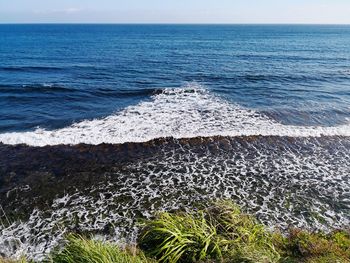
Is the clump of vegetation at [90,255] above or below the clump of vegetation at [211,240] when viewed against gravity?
above

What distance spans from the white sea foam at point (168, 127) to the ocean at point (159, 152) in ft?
0.27

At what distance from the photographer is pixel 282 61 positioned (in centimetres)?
5038

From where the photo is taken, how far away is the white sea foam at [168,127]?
19.7 m

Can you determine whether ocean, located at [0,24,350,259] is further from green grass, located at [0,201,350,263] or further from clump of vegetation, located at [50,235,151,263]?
clump of vegetation, located at [50,235,151,263]

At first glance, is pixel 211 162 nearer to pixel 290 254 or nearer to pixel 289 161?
pixel 289 161

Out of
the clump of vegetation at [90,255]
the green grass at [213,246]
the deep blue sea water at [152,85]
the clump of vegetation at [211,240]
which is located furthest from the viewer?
the deep blue sea water at [152,85]

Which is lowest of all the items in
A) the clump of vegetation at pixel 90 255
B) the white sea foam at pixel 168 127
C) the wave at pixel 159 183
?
the wave at pixel 159 183

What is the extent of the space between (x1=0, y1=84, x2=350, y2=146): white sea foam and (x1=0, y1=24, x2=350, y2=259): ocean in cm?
8

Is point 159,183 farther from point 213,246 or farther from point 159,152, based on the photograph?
point 213,246

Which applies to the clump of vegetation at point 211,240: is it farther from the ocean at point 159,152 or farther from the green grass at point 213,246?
the ocean at point 159,152

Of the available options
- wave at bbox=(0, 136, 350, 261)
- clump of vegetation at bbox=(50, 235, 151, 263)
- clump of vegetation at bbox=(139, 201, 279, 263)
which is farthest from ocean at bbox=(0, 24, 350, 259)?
clump of vegetation at bbox=(50, 235, 151, 263)

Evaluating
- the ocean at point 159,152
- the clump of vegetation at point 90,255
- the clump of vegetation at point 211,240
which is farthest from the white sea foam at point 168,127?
the clump of vegetation at point 90,255

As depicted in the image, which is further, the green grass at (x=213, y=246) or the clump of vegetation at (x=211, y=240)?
the clump of vegetation at (x=211, y=240)

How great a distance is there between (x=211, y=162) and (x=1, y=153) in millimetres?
11949
